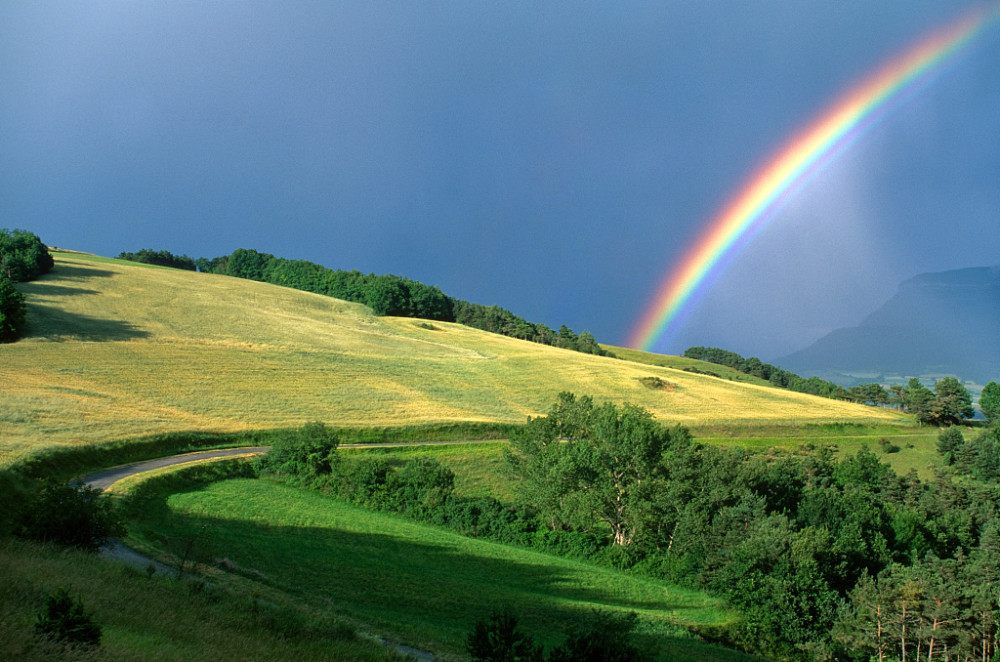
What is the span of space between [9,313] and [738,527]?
223 feet

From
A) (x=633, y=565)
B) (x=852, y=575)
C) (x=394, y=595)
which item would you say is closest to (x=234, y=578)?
(x=394, y=595)

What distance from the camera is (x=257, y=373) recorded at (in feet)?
216

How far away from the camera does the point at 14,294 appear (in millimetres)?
60500

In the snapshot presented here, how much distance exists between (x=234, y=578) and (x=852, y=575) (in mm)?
30801

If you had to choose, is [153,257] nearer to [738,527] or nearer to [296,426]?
[296,426]

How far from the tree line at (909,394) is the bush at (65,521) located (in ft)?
326

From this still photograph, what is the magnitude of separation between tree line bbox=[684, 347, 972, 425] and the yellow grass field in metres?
4.66

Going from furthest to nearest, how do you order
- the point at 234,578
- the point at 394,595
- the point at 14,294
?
the point at 14,294 → the point at 394,595 → the point at 234,578

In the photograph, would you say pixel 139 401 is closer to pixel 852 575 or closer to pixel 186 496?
pixel 186 496

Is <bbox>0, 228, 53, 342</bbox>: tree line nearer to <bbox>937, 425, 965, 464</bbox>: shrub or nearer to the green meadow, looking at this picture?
the green meadow

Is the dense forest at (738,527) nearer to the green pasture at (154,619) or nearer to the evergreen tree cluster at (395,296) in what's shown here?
the green pasture at (154,619)

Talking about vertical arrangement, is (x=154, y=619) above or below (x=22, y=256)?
below

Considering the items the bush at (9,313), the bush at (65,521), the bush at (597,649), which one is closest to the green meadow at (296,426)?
the bush at (65,521)

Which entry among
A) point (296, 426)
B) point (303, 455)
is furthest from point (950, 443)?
point (296, 426)
